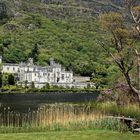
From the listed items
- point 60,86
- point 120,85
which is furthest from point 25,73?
point 120,85

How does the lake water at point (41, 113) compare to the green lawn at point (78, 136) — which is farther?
the lake water at point (41, 113)

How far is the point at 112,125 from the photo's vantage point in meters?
30.1

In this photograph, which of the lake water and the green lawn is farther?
the lake water

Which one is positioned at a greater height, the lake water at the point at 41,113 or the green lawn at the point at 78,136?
the lake water at the point at 41,113

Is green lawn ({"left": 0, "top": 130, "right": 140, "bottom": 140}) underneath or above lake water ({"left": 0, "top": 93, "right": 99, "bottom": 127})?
underneath

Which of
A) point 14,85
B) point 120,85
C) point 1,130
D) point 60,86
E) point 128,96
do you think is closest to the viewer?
point 1,130

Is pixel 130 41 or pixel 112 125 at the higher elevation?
pixel 130 41

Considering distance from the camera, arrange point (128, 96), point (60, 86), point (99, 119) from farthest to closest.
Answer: point (60, 86)
point (128, 96)
point (99, 119)

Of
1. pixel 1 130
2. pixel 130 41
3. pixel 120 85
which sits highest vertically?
pixel 130 41

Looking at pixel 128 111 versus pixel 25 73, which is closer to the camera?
pixel 128 111

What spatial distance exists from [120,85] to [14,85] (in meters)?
126

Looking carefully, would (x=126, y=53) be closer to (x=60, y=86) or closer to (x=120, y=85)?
(x=120, y=85)

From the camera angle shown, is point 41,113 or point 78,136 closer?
point 78,136

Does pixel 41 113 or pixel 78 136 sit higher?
pixel 41 113
